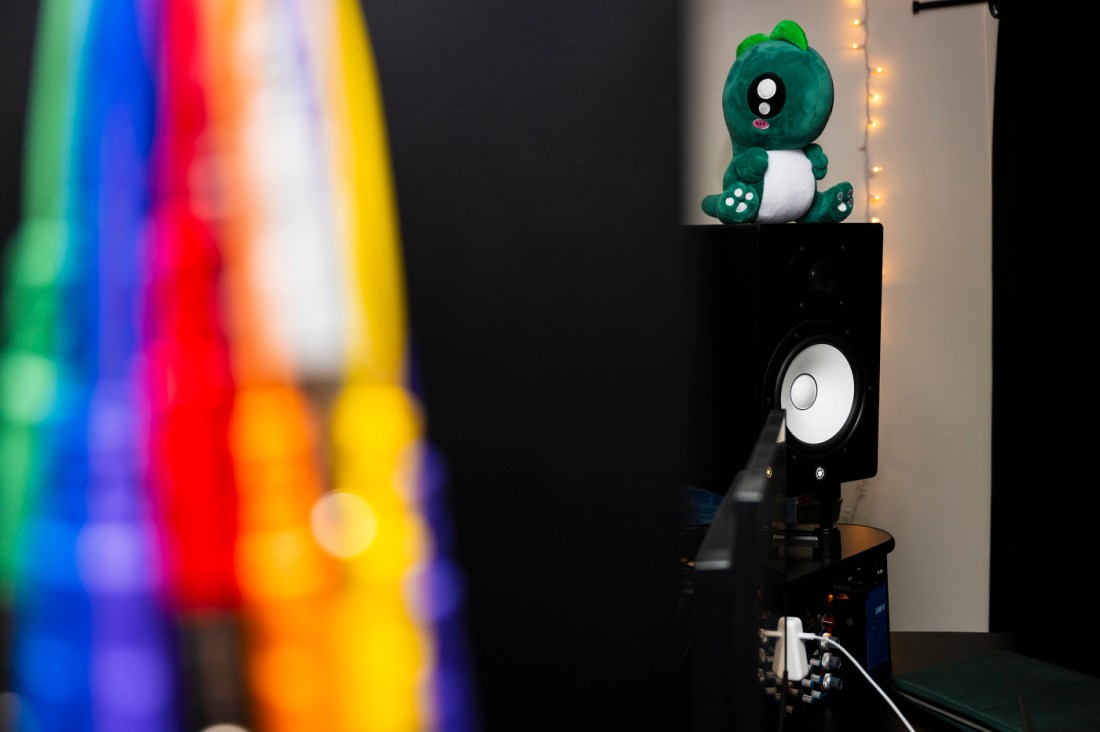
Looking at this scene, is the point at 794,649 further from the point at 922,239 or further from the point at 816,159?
the point at 922,239

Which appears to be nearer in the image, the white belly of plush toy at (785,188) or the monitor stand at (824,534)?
the monitor stand at (824,534)

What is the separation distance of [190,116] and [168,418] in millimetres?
150

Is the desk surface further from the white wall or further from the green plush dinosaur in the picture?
the white wall

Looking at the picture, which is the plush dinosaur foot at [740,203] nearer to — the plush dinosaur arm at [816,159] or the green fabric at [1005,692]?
the plush dinosaur arm at [816,159]

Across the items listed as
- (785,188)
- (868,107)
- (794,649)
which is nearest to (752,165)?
(785,188)

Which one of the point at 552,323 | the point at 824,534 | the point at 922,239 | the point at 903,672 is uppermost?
the point at 922,239

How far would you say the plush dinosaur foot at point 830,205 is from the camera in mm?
1536

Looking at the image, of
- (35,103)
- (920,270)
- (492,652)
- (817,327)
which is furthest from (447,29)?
(920,270)

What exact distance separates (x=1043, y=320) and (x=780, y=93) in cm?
106

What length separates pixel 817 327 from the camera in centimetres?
133

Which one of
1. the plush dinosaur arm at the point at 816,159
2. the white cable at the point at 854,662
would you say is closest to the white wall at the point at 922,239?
the plush dinosaur arm at the point at 816,159

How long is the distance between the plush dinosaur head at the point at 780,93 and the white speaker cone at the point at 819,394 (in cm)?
39

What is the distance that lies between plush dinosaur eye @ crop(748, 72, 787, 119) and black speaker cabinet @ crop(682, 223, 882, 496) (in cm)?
27

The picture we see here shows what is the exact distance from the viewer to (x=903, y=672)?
1320mm
